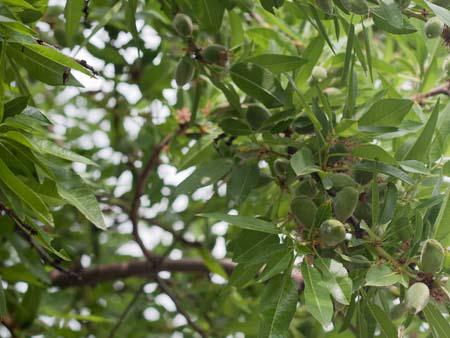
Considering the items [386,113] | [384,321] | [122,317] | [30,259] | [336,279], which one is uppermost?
[386,113]

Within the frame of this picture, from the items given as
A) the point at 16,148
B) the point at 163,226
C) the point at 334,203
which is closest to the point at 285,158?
the point at 334,203

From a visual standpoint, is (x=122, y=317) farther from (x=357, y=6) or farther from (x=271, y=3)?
(x=357, y=6)

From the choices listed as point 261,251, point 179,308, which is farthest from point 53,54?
point 179,308

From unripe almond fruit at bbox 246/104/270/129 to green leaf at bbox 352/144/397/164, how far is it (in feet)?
0.66

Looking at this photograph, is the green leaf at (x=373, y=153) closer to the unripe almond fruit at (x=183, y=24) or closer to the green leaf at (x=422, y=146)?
the green leaf at (x=422, y=146)

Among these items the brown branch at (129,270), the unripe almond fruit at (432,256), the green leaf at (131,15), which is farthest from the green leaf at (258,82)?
the brown branch at (129,270)

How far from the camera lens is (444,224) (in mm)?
1128

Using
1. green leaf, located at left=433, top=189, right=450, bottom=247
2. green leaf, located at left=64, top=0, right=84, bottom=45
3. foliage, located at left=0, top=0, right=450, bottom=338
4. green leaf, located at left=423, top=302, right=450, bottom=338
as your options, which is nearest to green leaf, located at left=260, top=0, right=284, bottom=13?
foliage, located at left=0, top=0, right=450, bottom=338

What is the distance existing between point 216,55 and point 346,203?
0.39 metres

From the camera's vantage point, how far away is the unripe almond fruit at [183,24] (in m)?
1.40

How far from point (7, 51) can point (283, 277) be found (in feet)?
1.73

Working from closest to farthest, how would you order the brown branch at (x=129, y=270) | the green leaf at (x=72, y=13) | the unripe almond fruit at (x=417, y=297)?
the unripe almond fruit at (x=417, y=297) < the green leaf at (x=72, y=13) < the brown branch at (x=129, y=270)

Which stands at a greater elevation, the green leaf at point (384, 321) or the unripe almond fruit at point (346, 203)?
the unripe almond fruit at point (346, 203)

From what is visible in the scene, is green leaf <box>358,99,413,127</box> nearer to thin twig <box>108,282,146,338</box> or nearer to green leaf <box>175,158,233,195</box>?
green leaf <box>175,158,233,195</box>
